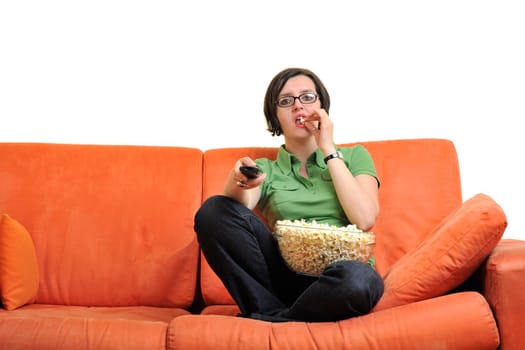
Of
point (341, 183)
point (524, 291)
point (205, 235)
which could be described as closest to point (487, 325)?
point (524, 291)

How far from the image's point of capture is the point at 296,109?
6.77 feet

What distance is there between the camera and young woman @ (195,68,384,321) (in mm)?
1562

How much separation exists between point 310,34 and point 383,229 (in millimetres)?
875

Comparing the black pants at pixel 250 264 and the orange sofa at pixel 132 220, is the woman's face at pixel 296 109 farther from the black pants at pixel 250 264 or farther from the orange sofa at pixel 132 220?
the black pants at pixel 250 264

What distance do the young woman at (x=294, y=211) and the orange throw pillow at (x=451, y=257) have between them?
6cm

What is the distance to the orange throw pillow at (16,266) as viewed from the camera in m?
1.99

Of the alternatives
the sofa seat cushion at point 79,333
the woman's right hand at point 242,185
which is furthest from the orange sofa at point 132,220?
the woman's right hand at point 242,185

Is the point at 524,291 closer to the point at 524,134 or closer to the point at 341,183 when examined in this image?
the point at 341,183

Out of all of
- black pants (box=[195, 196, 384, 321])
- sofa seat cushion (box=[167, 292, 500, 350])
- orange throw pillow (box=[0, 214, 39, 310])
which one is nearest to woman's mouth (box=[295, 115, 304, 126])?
black pants (box=[195, 196, 384, 321])

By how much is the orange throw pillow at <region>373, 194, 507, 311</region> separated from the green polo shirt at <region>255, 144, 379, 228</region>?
388mm

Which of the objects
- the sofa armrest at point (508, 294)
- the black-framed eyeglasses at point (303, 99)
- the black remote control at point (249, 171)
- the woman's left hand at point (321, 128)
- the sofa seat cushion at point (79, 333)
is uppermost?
the black-framed eyeglasses at point (303, 99)

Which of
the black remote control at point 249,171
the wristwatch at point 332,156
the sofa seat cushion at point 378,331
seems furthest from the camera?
the wristwatch at point 332,156

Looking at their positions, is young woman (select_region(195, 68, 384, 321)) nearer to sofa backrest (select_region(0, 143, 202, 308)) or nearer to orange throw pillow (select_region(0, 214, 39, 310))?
sofa backrest (select_region(0, 143, 202, 308))

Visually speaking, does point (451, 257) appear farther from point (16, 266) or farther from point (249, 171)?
point (16, 266)
